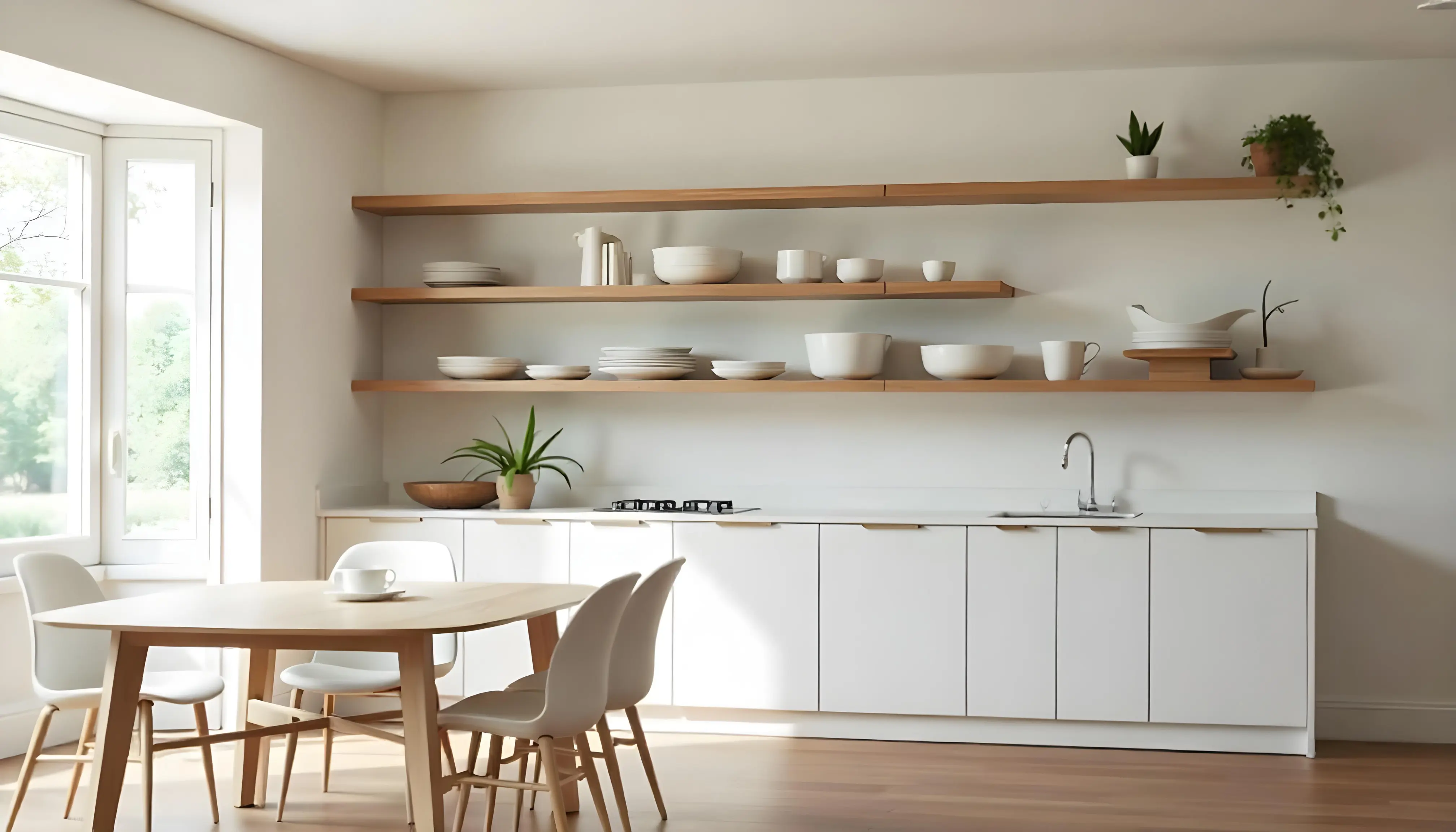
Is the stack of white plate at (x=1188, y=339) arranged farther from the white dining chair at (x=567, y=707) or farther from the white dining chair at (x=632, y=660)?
the white dining chair at (x=567, y=707)

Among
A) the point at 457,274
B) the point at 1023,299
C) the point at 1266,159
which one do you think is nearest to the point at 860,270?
the point at 1023,299

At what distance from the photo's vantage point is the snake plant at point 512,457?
5391 mm

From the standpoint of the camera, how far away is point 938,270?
5.09 metres

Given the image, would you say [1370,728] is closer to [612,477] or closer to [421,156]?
[612,477]

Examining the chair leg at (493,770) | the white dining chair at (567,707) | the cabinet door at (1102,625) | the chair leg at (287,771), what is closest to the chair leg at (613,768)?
the white dining chair at (567,707)

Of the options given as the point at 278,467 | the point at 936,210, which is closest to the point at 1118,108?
the point at 936,210

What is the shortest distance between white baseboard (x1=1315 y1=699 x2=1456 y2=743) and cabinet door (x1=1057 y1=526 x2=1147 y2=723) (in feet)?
2.74

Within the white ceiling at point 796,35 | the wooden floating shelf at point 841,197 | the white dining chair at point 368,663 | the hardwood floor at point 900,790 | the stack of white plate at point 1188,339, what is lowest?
the hardwood floor at point 900,790

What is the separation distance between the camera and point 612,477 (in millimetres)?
5637

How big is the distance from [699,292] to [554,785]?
248 cm

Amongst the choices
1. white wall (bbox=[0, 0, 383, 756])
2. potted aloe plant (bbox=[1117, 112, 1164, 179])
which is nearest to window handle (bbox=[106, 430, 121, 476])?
white wall (bbox=[0, 0, 383, 756])

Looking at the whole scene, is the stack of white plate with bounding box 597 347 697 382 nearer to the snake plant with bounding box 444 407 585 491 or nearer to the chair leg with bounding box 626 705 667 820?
the snake plant with bounding box 444 407 585 491

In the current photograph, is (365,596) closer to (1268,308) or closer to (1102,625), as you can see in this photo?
(1102,625)

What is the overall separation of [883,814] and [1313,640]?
174 centimetres
